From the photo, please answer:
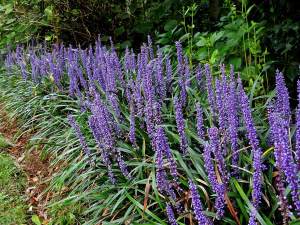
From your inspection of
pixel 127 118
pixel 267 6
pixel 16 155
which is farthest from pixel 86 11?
pixel 127 118

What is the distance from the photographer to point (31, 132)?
240 inches

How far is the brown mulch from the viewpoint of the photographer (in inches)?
168

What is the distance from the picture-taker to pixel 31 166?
5148 millimetres

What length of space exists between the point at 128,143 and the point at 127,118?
25cm

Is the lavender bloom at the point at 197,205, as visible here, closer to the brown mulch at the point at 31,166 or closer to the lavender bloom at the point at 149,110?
the lavender bloom at the point at 149,110

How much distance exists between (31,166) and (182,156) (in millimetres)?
2588

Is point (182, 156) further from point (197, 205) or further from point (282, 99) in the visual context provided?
point (197, 205)

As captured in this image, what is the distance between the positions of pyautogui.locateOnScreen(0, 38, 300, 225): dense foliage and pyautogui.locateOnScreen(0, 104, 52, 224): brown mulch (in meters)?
0.19

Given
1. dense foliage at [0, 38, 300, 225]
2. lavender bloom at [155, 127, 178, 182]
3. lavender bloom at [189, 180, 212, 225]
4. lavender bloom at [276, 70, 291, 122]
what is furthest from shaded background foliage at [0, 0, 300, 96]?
lavender bloom at [189, 180, 212, 225]

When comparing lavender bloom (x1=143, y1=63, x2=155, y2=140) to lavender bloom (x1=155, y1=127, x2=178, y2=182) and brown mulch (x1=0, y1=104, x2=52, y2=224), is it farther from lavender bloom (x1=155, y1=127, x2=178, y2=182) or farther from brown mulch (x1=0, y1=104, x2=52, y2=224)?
brown mulch (x1=0, y1=104, x2=52, y2=224)

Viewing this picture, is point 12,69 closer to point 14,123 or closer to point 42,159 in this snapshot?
point 14,123

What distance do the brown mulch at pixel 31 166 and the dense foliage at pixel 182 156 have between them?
19cm

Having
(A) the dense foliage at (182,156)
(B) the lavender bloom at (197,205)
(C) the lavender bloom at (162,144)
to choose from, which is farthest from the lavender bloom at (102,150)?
(B) the lavender bloom at (197,205)

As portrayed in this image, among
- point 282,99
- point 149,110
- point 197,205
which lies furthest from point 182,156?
point 197,205
